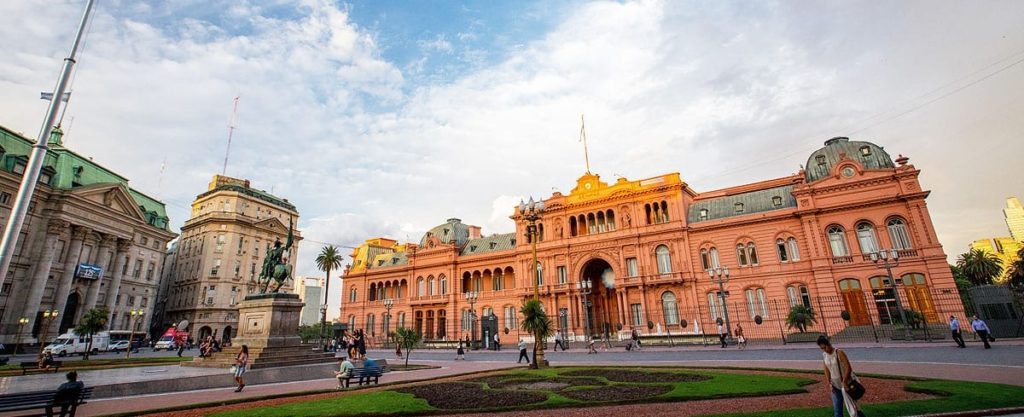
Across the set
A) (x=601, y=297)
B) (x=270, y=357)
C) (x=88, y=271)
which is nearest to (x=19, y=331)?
(x=88, y=271)

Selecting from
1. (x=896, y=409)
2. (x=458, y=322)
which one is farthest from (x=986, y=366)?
(x=458, y=322)

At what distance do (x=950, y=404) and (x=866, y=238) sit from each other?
31.5m

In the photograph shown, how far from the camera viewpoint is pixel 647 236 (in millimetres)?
41875

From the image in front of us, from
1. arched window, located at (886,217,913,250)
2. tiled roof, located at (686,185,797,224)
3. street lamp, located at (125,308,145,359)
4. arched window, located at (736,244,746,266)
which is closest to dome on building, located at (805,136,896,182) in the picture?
tiled roof, located at (686,185,797,224)

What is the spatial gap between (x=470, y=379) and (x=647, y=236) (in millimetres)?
29345

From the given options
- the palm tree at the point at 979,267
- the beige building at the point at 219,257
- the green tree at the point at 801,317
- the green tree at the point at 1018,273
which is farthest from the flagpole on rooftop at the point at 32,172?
the palm tree at the point at 979,267

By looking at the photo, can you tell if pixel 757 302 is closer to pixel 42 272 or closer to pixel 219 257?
pixel 42 272

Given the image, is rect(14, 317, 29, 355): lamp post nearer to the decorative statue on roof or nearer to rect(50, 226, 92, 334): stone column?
rect(50, 226, 92, 334): stone column

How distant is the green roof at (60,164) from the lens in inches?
1515

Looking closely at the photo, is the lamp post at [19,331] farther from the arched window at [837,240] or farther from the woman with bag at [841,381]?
the arched window at [837,240]

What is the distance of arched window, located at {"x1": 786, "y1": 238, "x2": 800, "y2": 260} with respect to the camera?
35906 millimetres

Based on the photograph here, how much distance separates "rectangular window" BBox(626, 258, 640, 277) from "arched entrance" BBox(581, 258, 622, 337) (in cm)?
307

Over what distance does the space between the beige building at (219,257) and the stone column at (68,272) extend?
16.9 meters

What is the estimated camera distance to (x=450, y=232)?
194 ft
